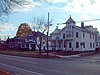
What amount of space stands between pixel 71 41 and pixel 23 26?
1933 inches

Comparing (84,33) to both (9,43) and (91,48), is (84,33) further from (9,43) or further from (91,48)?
(9,43)

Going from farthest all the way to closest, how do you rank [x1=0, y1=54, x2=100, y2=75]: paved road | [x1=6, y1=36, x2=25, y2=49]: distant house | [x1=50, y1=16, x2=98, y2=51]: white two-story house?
1. [x1=6, y1=36, x2=25, y2=49]: distant house
2. [x1=50, y1=16, x2=98, y2=51]: white two-story house
3. [x1=0, y1=54, x2=100, y2=75]: paved road

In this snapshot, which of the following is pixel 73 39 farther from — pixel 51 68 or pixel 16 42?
pixel 16 42

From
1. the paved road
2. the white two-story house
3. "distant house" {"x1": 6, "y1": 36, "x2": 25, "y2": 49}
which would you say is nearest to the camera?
the paved road

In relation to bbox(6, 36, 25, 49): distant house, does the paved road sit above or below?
below

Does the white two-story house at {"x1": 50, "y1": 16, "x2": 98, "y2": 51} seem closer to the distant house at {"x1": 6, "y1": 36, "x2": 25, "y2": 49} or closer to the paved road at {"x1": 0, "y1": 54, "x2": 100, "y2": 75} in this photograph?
the paved road at {"x1": 0, "y1": 54, "x2": 100, "y2": 75}

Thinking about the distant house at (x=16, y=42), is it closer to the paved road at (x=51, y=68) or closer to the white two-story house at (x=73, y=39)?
the white two-story house at (x=73, y=39)

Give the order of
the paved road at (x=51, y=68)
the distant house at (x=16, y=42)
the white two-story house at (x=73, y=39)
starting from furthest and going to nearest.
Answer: the distant house at (x=16, y=42)
the white two-story house at (x=73, y=39)
the paved road at (x=51, y=68)

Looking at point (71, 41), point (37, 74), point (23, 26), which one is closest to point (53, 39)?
point (71, 41)

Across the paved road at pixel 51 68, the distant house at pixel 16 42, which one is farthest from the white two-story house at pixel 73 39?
the distant house at pixel 16 42

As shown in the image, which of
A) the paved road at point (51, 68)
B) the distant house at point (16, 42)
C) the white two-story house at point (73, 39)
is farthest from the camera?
the distant house at point (16, 42)

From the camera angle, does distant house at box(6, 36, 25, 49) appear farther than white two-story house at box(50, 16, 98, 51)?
Yes

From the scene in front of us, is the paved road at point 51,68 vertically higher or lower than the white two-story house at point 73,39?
lower

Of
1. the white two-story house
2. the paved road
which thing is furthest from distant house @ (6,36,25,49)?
the paved road
